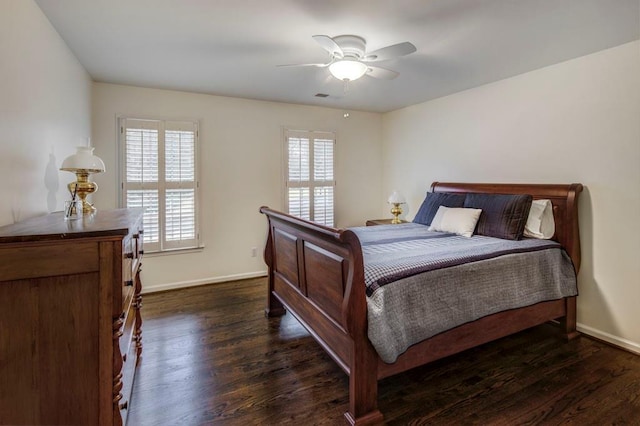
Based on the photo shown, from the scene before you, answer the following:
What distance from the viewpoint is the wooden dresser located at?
4.27 feet

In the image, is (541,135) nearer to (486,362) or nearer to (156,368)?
(486,362)

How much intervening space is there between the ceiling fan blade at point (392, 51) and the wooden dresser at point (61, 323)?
1946mm

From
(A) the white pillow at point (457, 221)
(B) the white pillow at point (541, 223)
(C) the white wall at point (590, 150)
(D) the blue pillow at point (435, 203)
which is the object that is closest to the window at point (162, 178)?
(D) the blue pillow at point (435, 203)

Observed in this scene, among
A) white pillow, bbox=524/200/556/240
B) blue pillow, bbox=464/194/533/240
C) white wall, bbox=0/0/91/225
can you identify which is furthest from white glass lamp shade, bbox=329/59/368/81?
white pillow, bbox=524/200/556/240

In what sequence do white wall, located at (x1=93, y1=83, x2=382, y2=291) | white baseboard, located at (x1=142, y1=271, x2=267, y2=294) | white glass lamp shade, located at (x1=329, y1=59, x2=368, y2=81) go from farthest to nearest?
white baseboard, located at (x1=142, y1=271, x2=267, y2=294)
white wall, located at (x1=93, y1=83, x2=382, y2=291)
white glass lamp shade, located at (x1=329, y1=59, x2=368, y2=81)

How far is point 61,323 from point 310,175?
374cm

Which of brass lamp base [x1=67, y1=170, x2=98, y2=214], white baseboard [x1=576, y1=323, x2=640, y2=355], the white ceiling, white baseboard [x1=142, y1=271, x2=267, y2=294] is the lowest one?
white baseboard [x1=576, y1=323, x2=640, y2=355]

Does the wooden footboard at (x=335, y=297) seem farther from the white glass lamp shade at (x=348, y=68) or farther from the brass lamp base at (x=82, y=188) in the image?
the brass lamp base at (x=82, y=188)

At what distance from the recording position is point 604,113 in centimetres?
274

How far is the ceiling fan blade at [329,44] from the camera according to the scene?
6.76ft

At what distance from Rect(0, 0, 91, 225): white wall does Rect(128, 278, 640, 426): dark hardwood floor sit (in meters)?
1.39

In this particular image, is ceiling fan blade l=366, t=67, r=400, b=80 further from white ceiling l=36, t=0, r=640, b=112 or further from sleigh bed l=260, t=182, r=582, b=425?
sleigh bed l=260, t=182, r=582, b=425

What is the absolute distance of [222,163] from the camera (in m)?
4.28

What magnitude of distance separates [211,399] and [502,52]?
11.4ft
